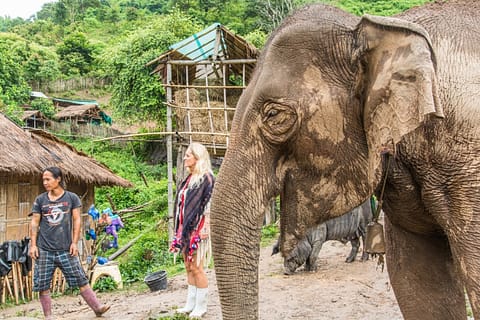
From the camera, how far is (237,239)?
234 cm

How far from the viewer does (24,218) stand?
12.9m

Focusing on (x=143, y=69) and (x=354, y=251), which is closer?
(x=354, y=251)

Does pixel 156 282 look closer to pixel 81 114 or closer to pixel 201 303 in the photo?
pixel 201 303

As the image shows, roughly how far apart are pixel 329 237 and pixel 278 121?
786 centimetres

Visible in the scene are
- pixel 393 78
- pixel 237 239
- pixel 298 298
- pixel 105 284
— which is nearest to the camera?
pixel 393 78

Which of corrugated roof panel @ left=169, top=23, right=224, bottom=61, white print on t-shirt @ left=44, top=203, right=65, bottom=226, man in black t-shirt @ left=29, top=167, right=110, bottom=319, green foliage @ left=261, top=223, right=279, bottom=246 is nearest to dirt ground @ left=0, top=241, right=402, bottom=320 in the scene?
man in black t-shirt @ left=29, top=167, right=110, bottom=319

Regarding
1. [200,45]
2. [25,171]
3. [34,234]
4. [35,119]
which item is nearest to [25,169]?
[25,171]

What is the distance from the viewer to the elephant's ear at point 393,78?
2.15 metres

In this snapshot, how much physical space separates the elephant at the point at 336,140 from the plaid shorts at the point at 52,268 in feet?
15.4

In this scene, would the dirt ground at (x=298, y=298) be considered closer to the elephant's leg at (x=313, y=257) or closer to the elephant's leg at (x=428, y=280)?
the elephant's leg at (x=313, y=257)

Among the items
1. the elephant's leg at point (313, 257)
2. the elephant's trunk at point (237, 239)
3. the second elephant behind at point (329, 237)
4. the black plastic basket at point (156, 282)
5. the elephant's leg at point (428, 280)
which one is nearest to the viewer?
the elephant's trunk at point (237, 239)

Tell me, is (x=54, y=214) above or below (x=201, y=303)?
above

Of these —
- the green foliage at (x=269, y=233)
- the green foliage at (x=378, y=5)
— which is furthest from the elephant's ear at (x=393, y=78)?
the green foliage at (x=378, y=5)

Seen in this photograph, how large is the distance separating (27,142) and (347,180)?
39.1 feet
